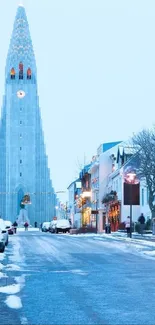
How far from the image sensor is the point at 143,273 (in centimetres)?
1562

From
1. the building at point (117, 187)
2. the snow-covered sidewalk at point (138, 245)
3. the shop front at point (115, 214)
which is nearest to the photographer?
the snow-covered sidewalk at point (138, 245)

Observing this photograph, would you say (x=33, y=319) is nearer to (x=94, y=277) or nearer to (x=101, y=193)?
(x=94, y=277)

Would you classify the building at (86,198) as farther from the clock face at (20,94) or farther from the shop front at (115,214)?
the clock face at (20,94)

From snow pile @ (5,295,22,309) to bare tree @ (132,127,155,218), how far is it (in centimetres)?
4221

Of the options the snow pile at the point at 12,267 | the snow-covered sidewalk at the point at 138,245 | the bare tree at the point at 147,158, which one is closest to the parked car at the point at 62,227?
the bare tree at the point at 147,158

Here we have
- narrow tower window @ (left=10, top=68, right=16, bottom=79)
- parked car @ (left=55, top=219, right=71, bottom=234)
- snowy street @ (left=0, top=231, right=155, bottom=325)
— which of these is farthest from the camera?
narrow tower window @ (left=10, top=68, right=16, bottom=79)

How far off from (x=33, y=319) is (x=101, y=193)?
82.7 metres

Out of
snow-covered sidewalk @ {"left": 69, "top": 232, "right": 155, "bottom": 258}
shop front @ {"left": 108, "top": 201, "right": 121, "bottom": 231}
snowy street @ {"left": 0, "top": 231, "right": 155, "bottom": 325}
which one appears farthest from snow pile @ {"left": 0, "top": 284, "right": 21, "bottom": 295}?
shop front @ {"left": 108, "top": 201, "right": 121, "bottom": 231}

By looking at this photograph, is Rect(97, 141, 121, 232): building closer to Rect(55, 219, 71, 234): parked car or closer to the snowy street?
Rect(55, 219, 71, 234): parked car

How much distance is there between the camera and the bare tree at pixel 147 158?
5291 centimetres

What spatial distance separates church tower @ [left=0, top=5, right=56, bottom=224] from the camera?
444 ft

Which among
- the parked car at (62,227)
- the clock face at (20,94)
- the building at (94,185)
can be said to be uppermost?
the clock face at (20,94)

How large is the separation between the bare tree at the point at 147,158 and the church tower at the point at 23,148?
80.1 metres

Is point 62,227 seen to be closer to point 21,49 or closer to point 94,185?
point 94,185
